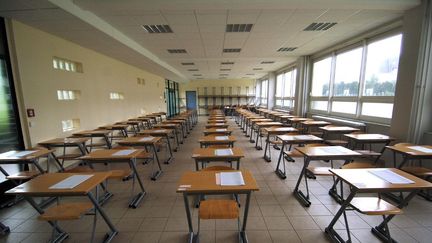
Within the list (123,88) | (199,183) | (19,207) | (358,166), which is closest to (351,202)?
(358,166)

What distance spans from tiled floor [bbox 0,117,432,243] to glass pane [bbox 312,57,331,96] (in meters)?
4.87

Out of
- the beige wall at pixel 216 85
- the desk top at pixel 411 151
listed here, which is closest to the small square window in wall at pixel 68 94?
the desk top at pixel 411 151

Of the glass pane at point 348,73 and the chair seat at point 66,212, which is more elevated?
the glass pane at point 348,73

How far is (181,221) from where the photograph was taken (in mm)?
2348

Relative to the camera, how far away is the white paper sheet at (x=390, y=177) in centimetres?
170

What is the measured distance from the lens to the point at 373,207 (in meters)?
1.78

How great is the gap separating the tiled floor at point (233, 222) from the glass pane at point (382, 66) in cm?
276

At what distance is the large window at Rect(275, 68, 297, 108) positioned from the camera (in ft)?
32.1

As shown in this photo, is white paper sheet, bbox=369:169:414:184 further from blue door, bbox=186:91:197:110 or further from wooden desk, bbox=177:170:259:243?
blue door, bbox=186:91:197:110

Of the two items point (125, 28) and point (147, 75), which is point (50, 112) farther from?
point (147, 75)

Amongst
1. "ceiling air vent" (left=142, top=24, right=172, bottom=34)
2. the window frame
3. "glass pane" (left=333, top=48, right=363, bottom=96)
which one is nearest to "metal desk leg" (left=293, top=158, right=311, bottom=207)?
the window frame

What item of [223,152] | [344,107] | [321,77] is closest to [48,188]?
[223,152]

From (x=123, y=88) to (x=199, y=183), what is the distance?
6.80 meters

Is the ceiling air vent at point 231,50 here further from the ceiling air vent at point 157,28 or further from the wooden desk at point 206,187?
the wooden desk at point 206,187
